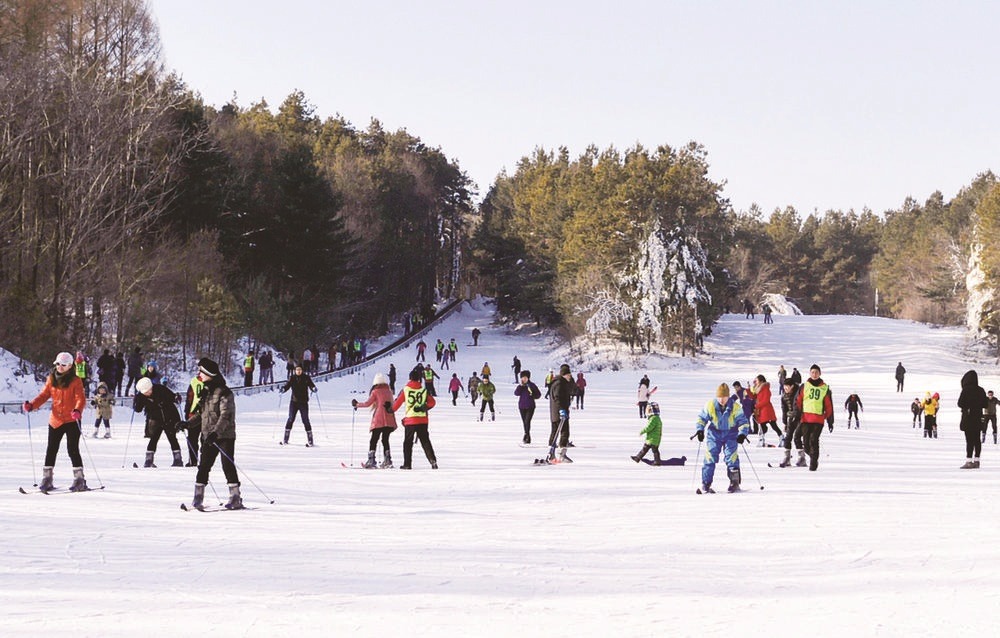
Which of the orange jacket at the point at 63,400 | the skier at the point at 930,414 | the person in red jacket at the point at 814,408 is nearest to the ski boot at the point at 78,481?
the orange jacket at the point at 63,400

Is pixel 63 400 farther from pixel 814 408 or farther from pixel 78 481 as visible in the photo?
pixel 814 408

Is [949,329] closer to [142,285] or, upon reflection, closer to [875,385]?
[875,385]

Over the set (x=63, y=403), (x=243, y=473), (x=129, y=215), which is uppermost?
(x=129, y=215)

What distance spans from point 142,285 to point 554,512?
1035 inches

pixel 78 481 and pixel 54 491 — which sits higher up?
pixel 78 481

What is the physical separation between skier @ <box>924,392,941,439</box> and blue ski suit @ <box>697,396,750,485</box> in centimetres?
1344

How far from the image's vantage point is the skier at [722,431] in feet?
38.8

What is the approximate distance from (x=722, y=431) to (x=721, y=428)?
0.19 feet

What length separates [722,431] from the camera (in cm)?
1190

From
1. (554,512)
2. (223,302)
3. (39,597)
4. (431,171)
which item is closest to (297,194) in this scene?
(223,302)

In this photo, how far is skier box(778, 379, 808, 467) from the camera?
1535 centimetres

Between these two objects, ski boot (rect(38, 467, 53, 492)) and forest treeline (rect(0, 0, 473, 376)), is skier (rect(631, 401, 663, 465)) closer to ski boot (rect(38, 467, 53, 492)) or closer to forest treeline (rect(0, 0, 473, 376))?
ski boot (rect(38, 467, 53, 492))

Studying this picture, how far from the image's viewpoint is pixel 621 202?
58.6m

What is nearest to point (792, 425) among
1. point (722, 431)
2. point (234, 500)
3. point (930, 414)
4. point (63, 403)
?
point (722, 431)
